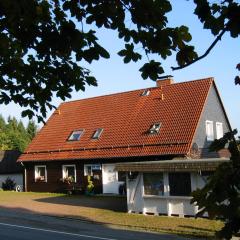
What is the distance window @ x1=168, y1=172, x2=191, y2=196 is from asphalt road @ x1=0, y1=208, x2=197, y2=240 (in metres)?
3.84

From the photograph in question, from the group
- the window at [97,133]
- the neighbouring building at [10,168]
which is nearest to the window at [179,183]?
the window at [97,133]

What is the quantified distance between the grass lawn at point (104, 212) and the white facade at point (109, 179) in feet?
5.21

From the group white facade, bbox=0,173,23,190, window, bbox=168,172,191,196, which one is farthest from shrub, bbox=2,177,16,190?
window, bbox=168,172,191,196

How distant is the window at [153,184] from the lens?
70.6 ft

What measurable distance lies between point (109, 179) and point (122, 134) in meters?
3.03

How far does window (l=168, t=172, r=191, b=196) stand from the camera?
20.6 m

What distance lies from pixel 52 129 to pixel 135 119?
785cm

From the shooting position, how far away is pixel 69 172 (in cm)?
3397

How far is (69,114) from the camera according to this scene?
37781 millimetres

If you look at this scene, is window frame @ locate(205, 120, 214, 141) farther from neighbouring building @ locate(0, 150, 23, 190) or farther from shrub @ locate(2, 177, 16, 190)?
shrub @ locate(2, 177, 16, 190)

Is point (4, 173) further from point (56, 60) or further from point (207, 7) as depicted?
point (207, 7)

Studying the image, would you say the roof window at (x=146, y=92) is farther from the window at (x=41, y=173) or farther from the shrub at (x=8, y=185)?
the shrub at (x=8, y=185)

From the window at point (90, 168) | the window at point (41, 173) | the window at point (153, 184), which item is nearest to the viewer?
the window at point (153, 184)

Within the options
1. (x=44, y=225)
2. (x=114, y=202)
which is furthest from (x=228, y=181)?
(x=114, y=202)
